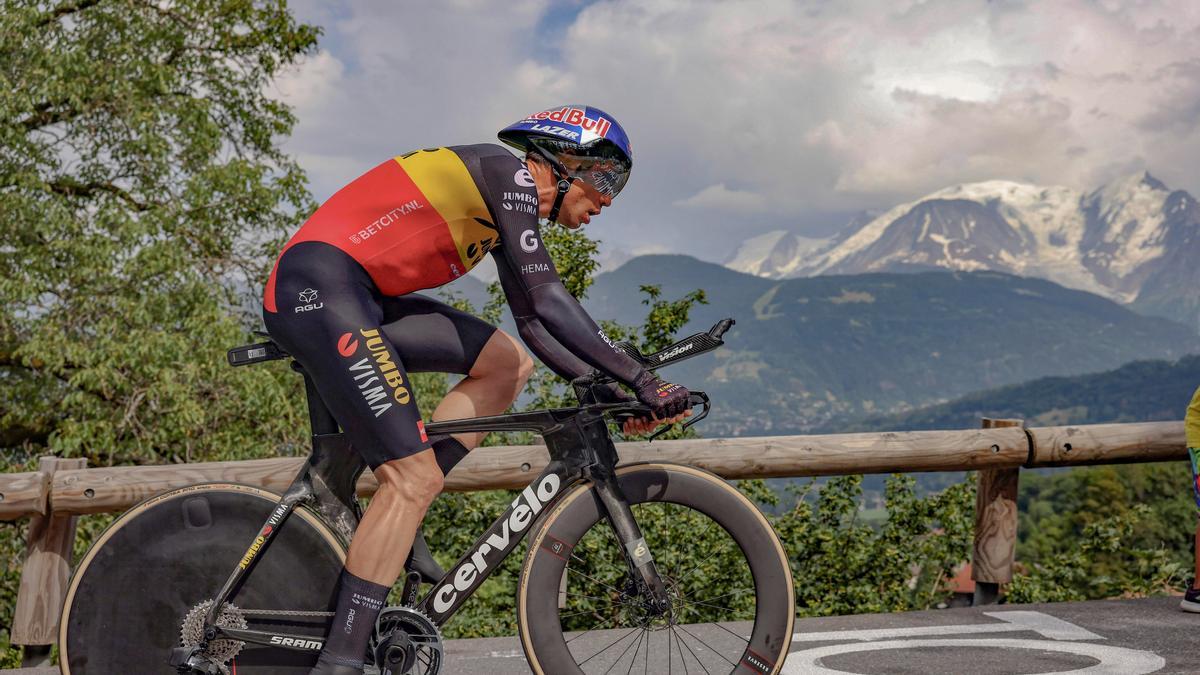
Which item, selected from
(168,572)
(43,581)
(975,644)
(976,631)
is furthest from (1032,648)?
(43,581)

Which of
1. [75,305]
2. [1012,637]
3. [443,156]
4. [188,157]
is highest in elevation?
[188,157]

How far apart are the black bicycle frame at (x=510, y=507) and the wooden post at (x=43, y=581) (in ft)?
6.74

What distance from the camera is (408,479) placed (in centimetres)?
288

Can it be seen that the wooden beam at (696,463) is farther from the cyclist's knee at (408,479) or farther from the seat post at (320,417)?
the cyclist's knee at (408,479)

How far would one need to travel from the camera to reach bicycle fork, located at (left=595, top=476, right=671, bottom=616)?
2965 millimetres

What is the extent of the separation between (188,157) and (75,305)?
2.68 meters

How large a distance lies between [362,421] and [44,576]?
2.59 meters

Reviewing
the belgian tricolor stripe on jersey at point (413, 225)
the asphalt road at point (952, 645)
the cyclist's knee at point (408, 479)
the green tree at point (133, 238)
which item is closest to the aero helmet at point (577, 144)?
the belgian tricolor stripe on jersey at point (413, 225)

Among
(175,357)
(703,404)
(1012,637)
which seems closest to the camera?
(703,404)

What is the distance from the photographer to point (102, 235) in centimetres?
1442

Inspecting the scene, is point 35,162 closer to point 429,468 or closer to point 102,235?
point 102,235

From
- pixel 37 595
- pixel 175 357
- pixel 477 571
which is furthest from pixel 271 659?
pixel 175 357

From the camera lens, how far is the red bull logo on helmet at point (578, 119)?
296cm

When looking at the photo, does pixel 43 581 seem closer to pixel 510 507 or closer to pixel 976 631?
pixel 510 507
